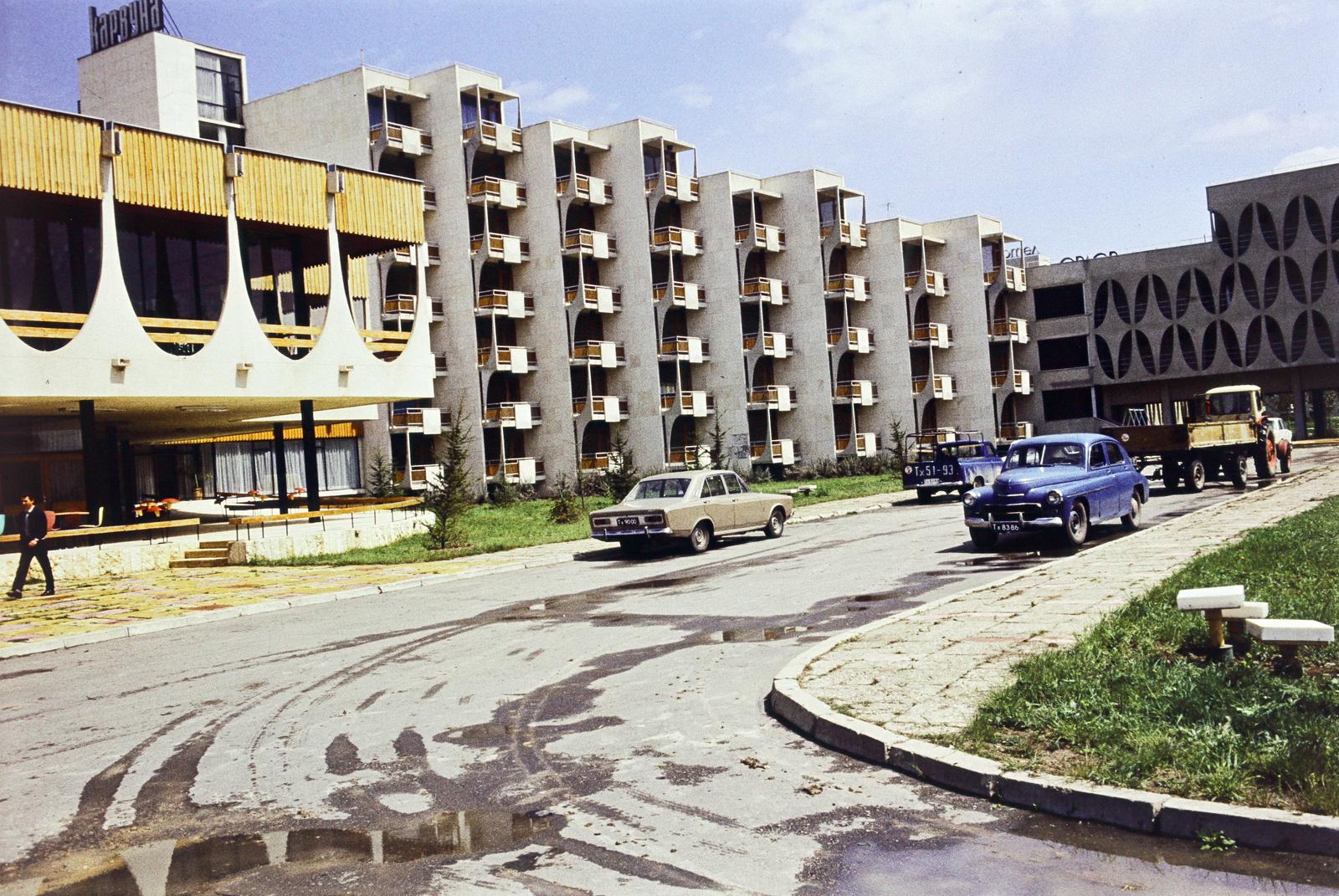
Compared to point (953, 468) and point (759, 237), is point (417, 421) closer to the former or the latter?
point (759, 237)

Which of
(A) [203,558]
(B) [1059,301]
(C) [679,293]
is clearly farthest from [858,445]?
(A) [203,558]

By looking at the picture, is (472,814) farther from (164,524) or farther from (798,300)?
(798,300)

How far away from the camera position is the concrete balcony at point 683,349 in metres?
58.2

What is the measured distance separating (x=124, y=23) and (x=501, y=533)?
124 ft

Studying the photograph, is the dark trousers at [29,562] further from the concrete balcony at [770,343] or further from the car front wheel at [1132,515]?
the concrete balcony at [770,343]

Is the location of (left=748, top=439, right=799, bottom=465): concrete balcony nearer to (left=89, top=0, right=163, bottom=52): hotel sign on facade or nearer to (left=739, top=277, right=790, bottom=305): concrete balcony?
(left=739, top=277, right=790, bottom=305): concrete balcony

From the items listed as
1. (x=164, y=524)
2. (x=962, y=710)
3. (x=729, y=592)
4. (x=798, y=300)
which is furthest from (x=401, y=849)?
(x=798, y=300)

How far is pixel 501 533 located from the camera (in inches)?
1164

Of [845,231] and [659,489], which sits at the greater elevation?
[845,231]

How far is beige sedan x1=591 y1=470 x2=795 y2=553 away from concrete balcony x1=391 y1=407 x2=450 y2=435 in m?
27.4

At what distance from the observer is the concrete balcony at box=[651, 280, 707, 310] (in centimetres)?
5797

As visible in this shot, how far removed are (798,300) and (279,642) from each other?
5244 cm

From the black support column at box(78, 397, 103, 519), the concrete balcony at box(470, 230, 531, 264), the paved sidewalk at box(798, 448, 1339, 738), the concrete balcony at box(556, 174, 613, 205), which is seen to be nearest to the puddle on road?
the paved sidewalk at box(798, 448, 1339, 738)

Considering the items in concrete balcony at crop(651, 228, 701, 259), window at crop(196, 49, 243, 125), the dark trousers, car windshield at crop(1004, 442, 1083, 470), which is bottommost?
the dark trousers
